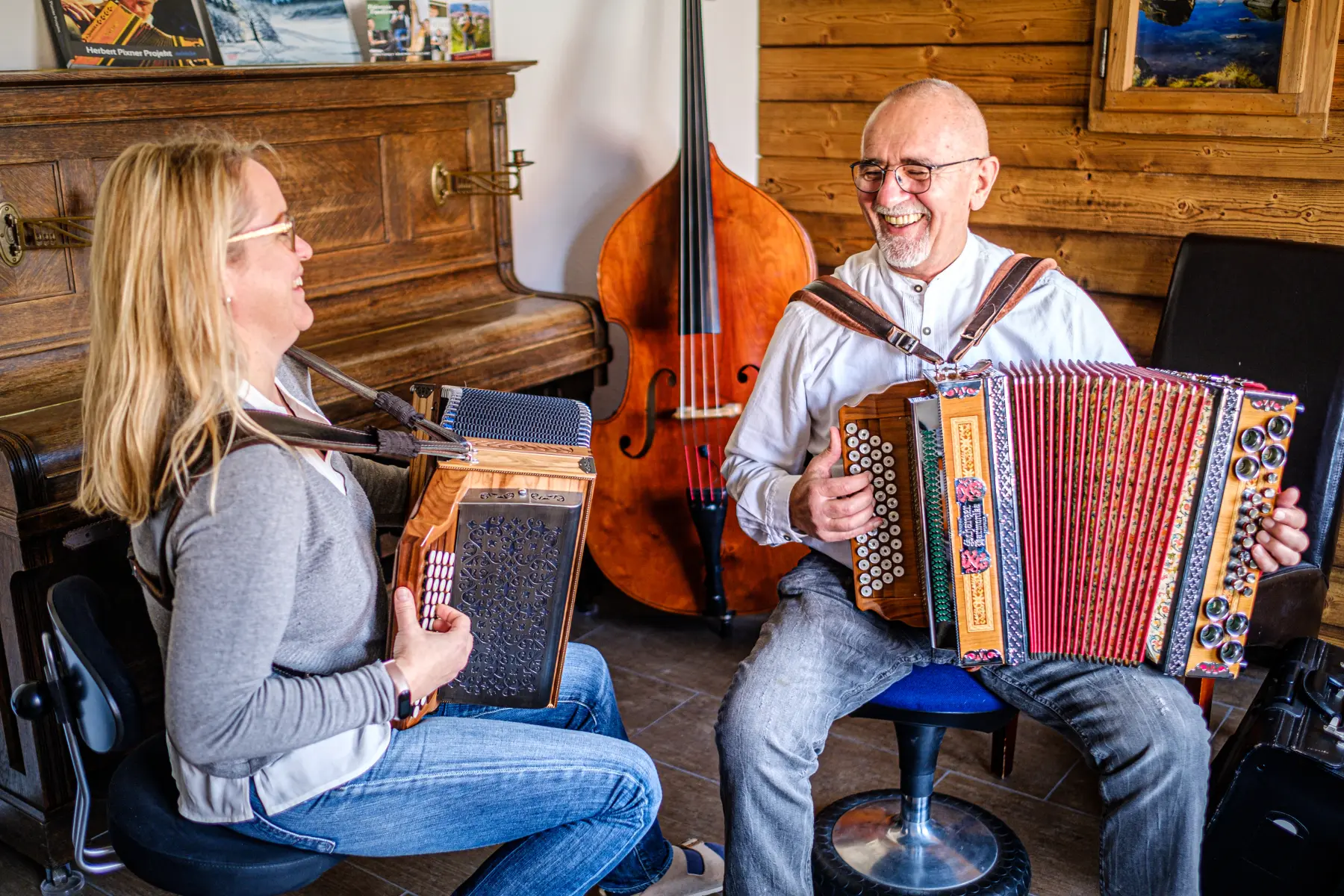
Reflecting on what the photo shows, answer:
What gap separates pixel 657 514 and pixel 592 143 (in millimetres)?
1072

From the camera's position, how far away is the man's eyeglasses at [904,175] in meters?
1.93

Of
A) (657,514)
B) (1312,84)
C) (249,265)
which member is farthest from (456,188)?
(1312,84)

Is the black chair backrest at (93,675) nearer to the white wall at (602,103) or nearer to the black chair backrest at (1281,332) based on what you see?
the black chair backrest at (1281,332)

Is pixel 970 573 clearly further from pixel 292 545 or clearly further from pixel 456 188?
pixel 456 188

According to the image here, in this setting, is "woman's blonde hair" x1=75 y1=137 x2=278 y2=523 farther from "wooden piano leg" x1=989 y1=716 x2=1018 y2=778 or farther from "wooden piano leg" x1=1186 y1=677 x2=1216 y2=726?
"wooden piano leg" x1=1186 y1=677 x2=1216 y2=726

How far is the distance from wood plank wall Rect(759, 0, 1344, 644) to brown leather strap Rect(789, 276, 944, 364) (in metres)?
1.01

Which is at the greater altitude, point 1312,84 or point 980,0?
point 980,0

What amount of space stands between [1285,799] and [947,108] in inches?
45.8

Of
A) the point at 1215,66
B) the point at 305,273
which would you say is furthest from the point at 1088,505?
the point at 305,273

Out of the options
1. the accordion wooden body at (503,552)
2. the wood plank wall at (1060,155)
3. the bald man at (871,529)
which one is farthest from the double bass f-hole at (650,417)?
the accordion wooden body at (503,552)

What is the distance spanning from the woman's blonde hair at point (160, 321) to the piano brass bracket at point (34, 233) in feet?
2.94

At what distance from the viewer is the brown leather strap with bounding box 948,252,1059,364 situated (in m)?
1.86

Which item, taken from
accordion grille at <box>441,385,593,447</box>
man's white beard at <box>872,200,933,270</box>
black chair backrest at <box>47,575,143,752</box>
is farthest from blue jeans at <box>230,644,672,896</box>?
man's white beard at <box>872,200,933,270</box>

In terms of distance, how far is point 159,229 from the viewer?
4.23 ft
